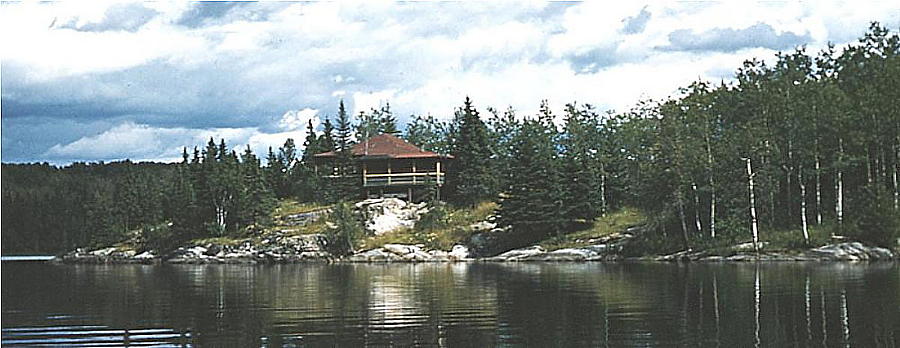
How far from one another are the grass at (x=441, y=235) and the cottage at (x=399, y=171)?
254 inches

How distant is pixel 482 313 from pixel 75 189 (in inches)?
6810

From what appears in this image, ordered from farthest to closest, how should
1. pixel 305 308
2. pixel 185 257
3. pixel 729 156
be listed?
pixel 185 257 < pixel 729 156 < pixel 305 308

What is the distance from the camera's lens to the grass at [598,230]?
7362cm

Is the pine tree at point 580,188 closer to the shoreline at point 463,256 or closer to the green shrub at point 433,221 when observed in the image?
the shoreline at point 463,256

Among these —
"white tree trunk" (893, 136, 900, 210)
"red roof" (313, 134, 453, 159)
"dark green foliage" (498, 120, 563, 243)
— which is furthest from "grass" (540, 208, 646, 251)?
"red roof" (313, 134, 453, 159)

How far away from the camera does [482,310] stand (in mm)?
30578

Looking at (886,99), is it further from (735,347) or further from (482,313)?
(735,347)

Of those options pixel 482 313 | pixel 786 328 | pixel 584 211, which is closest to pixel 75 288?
pixel 482 313

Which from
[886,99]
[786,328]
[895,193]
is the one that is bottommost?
[786,328]

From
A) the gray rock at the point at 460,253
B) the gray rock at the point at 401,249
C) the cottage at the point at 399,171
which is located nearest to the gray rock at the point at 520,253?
the gray rock at the point at 460,253

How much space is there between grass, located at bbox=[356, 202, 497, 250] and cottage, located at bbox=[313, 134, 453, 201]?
645 cm

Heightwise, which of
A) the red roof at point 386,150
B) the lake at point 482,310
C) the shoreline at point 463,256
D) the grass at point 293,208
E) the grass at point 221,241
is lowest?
the lake at point 482,310

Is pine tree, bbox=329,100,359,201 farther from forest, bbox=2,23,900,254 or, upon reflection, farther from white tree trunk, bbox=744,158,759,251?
white tree trunk, bbox=744,158,759,251

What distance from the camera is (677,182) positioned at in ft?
233
